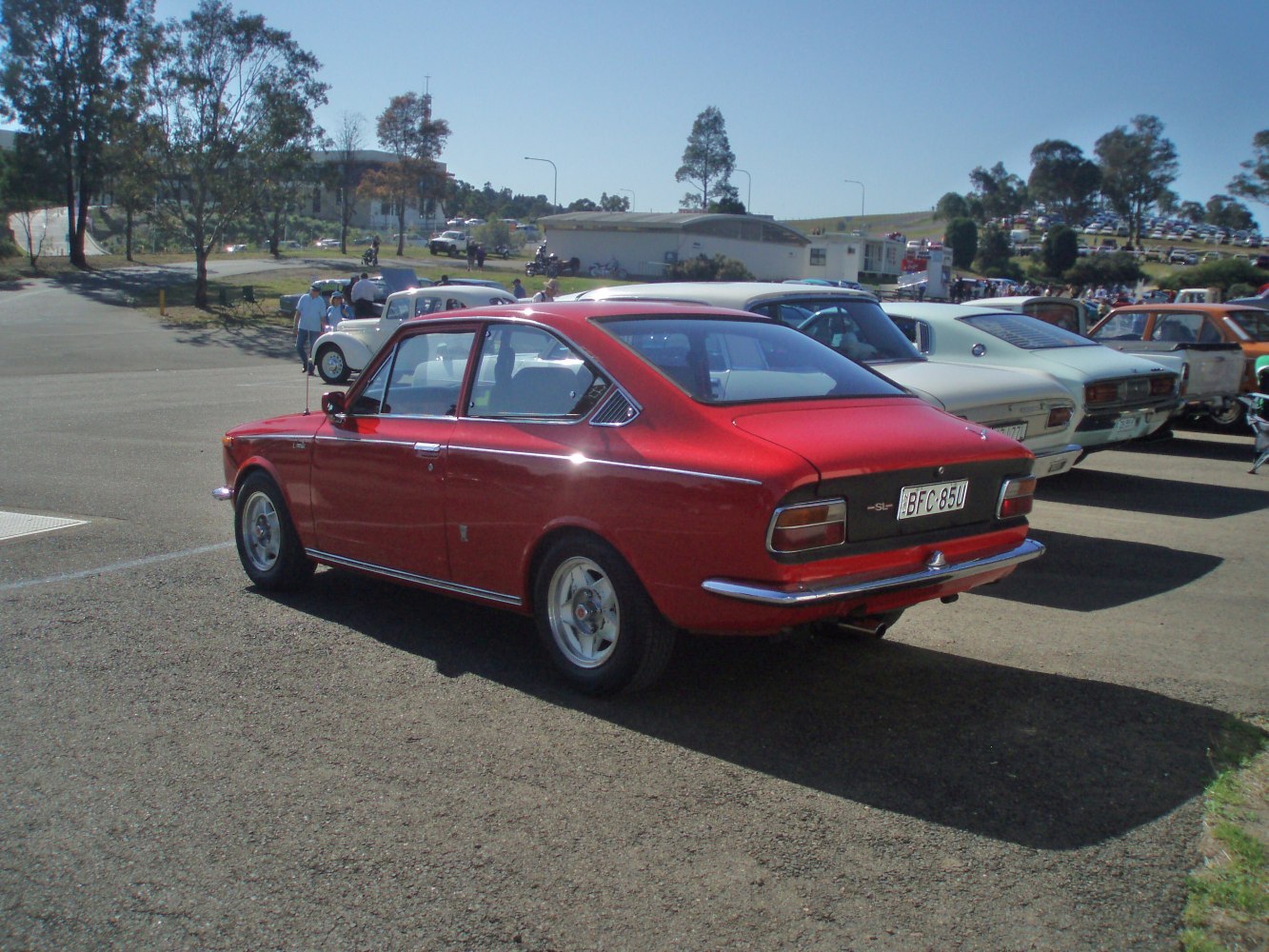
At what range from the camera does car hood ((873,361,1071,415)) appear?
25.7 feet

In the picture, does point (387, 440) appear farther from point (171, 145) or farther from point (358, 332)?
point (171, 145)

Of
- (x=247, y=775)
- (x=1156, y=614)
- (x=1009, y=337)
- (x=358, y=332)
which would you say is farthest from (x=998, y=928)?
(x=358, y=332)

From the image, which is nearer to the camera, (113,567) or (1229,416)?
(113,567)

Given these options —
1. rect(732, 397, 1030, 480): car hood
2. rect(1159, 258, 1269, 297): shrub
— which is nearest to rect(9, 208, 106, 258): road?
rect(1159, 258, 1269, 297): shrub

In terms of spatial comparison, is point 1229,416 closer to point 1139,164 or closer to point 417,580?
point 417,580

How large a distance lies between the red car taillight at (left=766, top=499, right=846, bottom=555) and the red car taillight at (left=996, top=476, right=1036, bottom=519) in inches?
38.0

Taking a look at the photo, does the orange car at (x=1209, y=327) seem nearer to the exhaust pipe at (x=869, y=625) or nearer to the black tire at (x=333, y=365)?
the exhaust pipe at (x=869, y=625)

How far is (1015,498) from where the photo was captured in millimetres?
4793

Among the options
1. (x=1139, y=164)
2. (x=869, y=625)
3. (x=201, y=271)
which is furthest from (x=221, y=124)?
(x=1139, y=164)

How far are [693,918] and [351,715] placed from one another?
6.53 ft

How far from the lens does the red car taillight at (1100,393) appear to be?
9402 mm

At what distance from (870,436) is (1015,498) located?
868 millimetres

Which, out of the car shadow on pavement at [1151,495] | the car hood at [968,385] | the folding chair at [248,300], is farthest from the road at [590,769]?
the folding chair at [248,300]

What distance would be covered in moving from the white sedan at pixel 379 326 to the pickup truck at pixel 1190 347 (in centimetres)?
974
